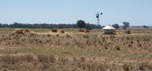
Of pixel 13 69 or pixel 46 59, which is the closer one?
pixel 13 69

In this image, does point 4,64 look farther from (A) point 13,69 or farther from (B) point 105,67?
(B) point 105,67

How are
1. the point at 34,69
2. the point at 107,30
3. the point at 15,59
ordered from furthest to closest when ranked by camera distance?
the point at 107,30
the point at 15,59
the point at 34,69

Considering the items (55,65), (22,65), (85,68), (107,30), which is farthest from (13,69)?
(107,30)

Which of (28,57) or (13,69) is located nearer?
(13,69)

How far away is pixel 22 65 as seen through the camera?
17.0m

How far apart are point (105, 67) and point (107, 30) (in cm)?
6128

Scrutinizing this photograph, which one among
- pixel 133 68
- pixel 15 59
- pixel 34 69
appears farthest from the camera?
pixel 15 59

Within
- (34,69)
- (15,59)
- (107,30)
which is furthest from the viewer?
(107,30)

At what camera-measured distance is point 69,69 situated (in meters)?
16.4

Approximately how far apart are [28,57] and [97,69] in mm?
4722

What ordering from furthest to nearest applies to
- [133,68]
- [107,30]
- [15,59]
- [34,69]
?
[107,30], [15,59], [133,68], [34,69]

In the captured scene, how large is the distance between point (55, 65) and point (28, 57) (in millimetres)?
2636

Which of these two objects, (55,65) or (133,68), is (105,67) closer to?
(133,68)

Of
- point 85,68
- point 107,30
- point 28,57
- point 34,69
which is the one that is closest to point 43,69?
point 34,69
